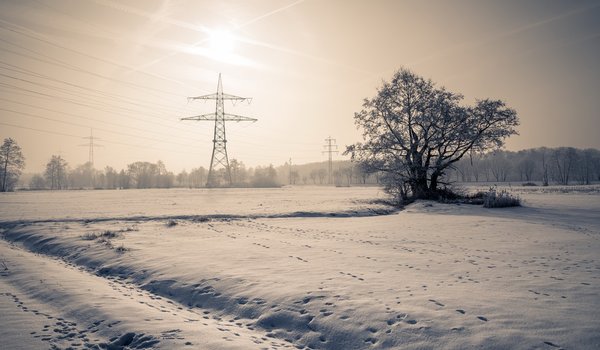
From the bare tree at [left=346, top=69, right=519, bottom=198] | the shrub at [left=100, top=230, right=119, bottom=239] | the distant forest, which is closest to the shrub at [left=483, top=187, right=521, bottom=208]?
the bare tree at [left=346, top=69, right=519, bottom=198]

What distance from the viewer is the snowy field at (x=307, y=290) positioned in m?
6.21

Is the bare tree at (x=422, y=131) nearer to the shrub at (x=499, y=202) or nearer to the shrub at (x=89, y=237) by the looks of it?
the shrub at (x=499, y=202)

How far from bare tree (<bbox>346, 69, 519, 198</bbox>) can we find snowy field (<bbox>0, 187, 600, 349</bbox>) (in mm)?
17366

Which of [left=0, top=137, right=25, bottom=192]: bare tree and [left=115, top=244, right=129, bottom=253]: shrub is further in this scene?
[left=0, top=137, right=25, bottom=192]: bare tree

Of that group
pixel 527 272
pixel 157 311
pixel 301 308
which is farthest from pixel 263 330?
pixel 527 272

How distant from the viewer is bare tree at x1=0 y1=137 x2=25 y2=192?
81688 millimetres

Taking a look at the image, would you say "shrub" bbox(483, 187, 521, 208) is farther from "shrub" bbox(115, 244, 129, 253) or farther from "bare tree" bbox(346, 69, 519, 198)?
"shrub" bbox(115, 244, 129, 253)

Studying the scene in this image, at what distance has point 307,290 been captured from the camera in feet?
27.8

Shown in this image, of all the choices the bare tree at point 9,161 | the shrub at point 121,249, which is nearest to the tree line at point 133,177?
the bare tree at point 9,161

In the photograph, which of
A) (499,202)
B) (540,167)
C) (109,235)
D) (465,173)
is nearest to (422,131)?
(499,202)

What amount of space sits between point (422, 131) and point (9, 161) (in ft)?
325

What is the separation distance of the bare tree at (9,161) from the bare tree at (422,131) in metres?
90.5

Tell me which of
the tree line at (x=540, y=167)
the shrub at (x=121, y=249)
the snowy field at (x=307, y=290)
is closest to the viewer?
the snowy field at (x=307, y=290)

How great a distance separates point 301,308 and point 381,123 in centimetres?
3134
